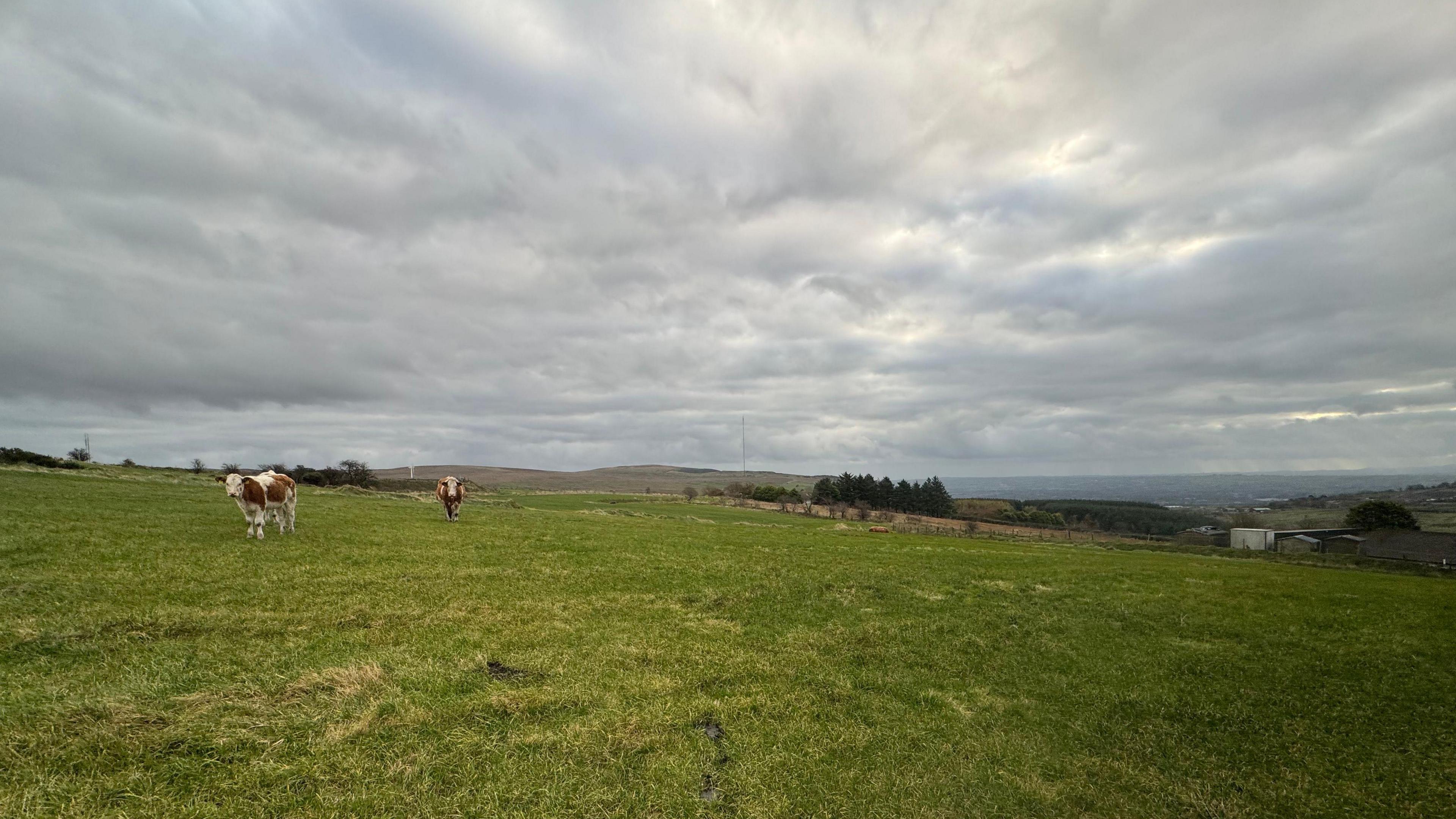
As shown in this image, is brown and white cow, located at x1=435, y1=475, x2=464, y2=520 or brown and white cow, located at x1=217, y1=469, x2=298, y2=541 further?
brown and white cow, located at x1=435, y1=475, x2=464, y2=520

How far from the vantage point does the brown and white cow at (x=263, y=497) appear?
1761cm

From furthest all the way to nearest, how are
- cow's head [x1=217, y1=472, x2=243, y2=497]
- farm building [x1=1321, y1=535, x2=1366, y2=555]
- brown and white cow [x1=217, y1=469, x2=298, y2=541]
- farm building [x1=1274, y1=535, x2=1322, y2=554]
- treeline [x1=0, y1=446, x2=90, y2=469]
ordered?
farm building [x1=1274, y1=535, x2=1322, y2=554], farm building [x1=1321, y1=535, x2=1366, y2=555], treeline [x1=0, y1=446, x2=90, y2=469], cow's head [x1=217, y1=472, x2=243, y2=497], brown and white cow [x1=217, y1=469, x2=298, y2=541]

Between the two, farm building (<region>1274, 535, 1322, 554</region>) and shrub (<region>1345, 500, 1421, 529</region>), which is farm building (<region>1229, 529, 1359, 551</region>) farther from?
shrub (<region>1345, 500, 1421, 529</region>)

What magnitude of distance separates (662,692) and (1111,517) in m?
174

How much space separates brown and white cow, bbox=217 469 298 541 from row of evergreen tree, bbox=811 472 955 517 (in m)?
107

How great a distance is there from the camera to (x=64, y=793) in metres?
4.72

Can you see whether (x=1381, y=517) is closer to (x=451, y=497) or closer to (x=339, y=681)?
(x=451, y=497)

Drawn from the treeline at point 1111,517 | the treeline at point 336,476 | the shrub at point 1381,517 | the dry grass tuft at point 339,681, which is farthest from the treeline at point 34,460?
the shrub at point 1381,517

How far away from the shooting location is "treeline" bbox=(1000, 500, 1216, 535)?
405ft

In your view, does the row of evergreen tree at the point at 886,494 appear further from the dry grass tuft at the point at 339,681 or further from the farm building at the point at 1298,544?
the dry grass tuft at the point at 339,681

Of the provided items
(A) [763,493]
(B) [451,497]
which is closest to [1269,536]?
(A) [763,493]

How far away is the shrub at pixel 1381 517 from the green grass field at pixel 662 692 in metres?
96.9

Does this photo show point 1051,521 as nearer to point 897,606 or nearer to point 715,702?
point 897,606

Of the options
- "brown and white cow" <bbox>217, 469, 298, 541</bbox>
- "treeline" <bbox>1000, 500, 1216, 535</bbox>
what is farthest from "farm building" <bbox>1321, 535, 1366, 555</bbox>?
"brown and white cow" <bbox>217, 469, 298, 541</bbox>
